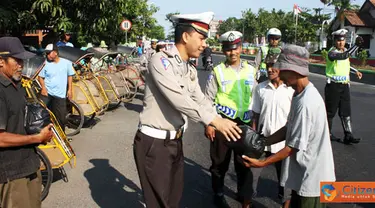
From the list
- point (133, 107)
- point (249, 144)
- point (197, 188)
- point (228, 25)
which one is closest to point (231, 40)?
point (249, 144)

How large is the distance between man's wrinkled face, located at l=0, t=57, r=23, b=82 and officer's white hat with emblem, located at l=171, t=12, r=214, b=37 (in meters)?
1.24

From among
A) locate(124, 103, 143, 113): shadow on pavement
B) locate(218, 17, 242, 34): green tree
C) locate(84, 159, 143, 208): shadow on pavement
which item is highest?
locate(218, 17, 242, 34): green tree

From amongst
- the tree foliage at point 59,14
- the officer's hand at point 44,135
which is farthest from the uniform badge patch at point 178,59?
the tree foliage at point 59,14

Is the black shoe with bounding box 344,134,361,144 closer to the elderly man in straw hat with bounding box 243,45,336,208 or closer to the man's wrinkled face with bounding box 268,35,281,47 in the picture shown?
the man's wrinkled face with bounding box 268,35,281,47

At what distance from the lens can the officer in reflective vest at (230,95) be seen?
4047 millimetres

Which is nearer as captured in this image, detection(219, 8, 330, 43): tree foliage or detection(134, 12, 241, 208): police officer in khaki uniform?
detection(134, 12, 241, 208): police officer in khaki uniform

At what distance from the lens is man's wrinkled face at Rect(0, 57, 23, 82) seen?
2750 millimetres

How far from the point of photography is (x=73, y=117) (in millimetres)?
7531

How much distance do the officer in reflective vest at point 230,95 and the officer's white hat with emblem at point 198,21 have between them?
45.4 inches

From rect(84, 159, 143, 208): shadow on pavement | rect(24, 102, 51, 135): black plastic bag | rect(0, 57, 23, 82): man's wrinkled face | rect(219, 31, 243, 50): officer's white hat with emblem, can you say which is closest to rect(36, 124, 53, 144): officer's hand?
rect(24, 102, 51, 135): black plastic bag

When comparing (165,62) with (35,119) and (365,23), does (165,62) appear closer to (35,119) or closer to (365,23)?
(35,119)

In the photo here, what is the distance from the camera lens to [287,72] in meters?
2.55

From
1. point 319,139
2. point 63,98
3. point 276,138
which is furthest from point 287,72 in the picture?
point 63,98

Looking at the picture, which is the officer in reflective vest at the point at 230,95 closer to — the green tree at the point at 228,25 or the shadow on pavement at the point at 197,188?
the shadow on pavement at the point at 197,188
